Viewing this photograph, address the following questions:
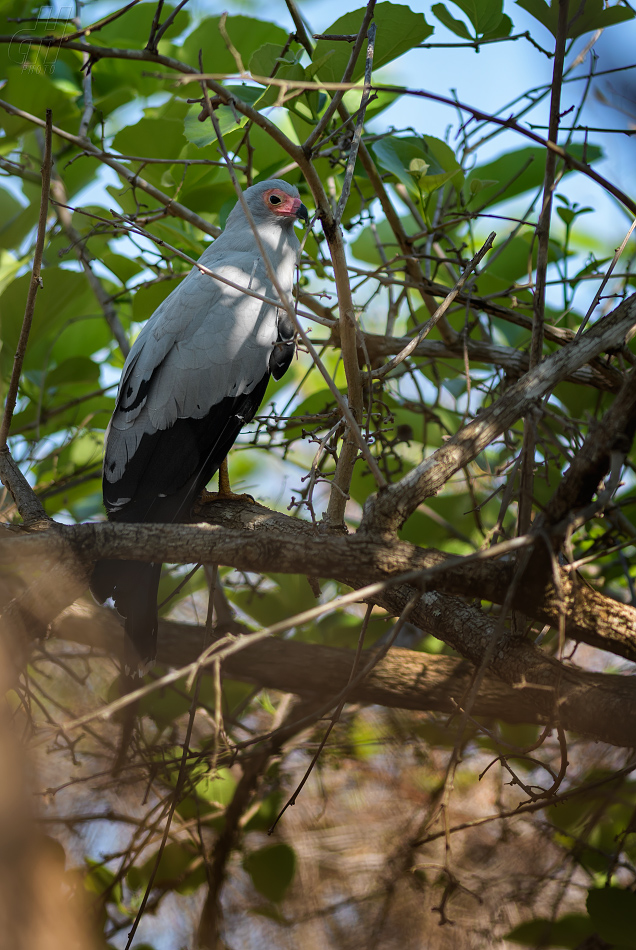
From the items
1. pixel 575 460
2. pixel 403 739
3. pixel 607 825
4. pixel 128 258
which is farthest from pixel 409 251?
pixel 607 825

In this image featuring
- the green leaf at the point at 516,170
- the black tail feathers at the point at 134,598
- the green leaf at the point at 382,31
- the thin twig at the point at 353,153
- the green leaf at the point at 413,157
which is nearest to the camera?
the thin twig at the point at 353,153

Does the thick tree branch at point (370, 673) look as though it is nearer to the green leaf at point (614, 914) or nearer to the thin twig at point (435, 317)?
the green leaf at point (614, 914)

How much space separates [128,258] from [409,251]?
1.28 meters

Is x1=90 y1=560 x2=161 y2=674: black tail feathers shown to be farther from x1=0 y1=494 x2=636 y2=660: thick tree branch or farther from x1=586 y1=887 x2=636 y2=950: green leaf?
x1=586 y1=887 x2=636 y2=950: green leaf

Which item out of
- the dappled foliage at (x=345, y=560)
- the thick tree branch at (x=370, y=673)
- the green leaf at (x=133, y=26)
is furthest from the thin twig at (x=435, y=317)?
the green leaf at (x=133, y=26)

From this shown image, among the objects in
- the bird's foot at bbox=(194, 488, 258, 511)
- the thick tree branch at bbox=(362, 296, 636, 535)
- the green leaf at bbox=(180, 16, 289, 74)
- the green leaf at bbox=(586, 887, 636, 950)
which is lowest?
the green leaf at bbox=(586, 887, 636, 950)

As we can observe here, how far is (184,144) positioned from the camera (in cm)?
290

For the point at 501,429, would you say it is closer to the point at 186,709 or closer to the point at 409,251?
the point at 409,251

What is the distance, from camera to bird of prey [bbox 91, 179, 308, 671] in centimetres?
258

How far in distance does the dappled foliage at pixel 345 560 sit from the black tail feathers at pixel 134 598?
0.41ft

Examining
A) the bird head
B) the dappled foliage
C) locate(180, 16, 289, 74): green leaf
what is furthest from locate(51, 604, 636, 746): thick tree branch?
locate(180, 16, 289, 74): green leaf

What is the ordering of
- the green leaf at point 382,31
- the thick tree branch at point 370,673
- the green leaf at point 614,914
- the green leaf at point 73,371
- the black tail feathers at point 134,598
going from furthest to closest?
the green leaf at point 73,371, the black tail feathers at point 134,598, the green leaf at point 382,31, the thick tree branch at point 370,673, the green leaf at point 614,914

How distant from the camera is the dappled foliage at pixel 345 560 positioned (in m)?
1.60

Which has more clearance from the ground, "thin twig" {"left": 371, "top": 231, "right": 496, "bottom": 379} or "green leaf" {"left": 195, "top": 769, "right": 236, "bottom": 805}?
"thin twig" {"left": 371, "top": 231, "right": 496, "bottom": 379}
